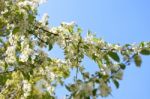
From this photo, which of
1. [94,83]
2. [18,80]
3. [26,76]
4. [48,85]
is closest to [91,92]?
[94,83]

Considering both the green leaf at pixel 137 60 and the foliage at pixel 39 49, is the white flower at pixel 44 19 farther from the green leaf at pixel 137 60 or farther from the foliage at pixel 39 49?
the green leaf at pixel 137 60

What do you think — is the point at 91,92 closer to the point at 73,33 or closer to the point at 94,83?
the point at 94,83

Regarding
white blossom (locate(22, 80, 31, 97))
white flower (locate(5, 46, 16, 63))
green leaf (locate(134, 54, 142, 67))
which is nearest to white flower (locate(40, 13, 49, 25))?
white flower (locate(5, 46, 16, 63))

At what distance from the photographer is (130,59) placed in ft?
17.4

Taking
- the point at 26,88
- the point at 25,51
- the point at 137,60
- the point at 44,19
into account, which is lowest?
the point at 137,60

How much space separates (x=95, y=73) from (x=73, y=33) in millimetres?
1958

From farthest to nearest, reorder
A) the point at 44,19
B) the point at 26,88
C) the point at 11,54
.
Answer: the point at 44,19 → the point at 11,54 → the point at 26,88

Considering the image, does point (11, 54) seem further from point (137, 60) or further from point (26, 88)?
point (137, 60)

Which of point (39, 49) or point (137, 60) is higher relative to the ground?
point (39, 49)

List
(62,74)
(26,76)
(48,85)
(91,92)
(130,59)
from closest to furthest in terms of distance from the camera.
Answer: (91,92), (130,59), (48,85), (26,76), (62,74)

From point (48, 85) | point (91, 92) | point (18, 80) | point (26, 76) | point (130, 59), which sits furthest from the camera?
point (18, 80)

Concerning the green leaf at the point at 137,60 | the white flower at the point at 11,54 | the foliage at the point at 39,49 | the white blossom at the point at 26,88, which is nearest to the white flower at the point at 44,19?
the foliage at the point at 39,49

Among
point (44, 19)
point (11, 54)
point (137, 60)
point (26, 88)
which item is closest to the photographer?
point (137, 60)

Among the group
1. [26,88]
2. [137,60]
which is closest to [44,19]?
[26,88]
